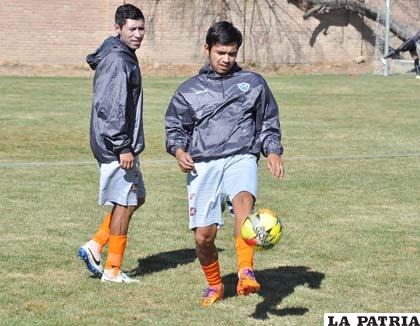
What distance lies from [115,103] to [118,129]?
0.19 metres

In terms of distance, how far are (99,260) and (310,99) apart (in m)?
17.7

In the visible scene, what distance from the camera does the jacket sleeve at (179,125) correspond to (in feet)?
21.8

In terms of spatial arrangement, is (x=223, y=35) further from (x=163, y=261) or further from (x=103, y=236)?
(x=163, y=261)

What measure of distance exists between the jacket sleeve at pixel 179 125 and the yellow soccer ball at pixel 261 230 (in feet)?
2.67

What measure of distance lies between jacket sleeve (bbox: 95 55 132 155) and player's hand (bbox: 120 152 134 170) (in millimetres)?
36

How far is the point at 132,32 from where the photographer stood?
7.28 m

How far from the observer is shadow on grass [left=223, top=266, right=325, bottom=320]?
6.52m

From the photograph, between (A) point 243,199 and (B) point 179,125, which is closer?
(A) point 243,199

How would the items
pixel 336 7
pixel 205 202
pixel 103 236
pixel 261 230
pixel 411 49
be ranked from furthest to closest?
pixel 336 7, pixel 411 49, pixel 103 236, pixel 205 202, pixel 261 230

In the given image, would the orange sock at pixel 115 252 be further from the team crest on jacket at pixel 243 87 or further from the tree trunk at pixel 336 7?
the tree trunk at pixel 336 7

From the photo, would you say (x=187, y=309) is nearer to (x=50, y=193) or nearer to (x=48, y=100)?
(x=50, y=193)

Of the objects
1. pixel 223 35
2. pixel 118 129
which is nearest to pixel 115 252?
pixel 118 129

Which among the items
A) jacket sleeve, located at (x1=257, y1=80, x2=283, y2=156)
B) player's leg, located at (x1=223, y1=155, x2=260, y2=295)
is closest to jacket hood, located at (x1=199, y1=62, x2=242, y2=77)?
jacket sleeve, located at (x1=257, y1=80, x2=283, y2=156)

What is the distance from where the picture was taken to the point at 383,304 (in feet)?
21.9
